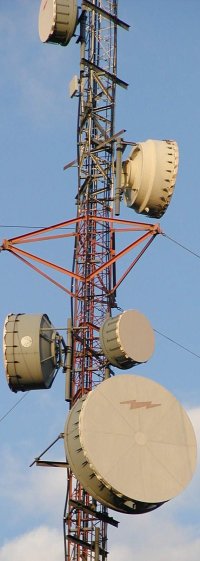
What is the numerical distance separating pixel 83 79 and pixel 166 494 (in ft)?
75.1

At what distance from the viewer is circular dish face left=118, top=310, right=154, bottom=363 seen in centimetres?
6525

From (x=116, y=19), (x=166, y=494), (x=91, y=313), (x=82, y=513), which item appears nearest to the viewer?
(x=166, y=494)

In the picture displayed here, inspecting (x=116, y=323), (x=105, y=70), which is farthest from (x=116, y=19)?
(x=116, y=323)

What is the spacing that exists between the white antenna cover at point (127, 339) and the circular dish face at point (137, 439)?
1.70m

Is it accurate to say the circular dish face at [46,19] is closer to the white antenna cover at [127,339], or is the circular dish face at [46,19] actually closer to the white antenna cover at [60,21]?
the white antenna cover at [60,21]

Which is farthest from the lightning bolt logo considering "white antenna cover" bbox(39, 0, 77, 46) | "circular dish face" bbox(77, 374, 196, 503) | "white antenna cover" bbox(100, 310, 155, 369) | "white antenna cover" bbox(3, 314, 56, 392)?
"white antenna cover" bbox(39, 0, 77, 46)

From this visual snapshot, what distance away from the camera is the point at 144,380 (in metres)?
64.2

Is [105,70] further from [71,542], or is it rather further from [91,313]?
[71,542]

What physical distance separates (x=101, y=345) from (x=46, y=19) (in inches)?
736

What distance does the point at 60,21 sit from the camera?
74438 mm

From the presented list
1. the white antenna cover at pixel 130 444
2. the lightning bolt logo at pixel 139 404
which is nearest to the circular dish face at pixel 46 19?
the white antenna cover at pixel 130 444

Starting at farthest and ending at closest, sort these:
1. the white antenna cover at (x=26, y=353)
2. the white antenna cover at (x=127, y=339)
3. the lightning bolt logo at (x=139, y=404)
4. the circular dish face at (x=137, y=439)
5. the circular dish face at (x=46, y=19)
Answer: the circular dish face at (x=46, y=19), the white antenna cover at (x=127, y=339), the white antenna cover at (x=26, y=353), the lightning bolt logo at (x=139, y=404), the circular dish face at (x=137, y=439)

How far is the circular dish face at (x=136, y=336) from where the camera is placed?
65.2 meters

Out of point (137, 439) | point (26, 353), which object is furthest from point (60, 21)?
point (137, 439)
